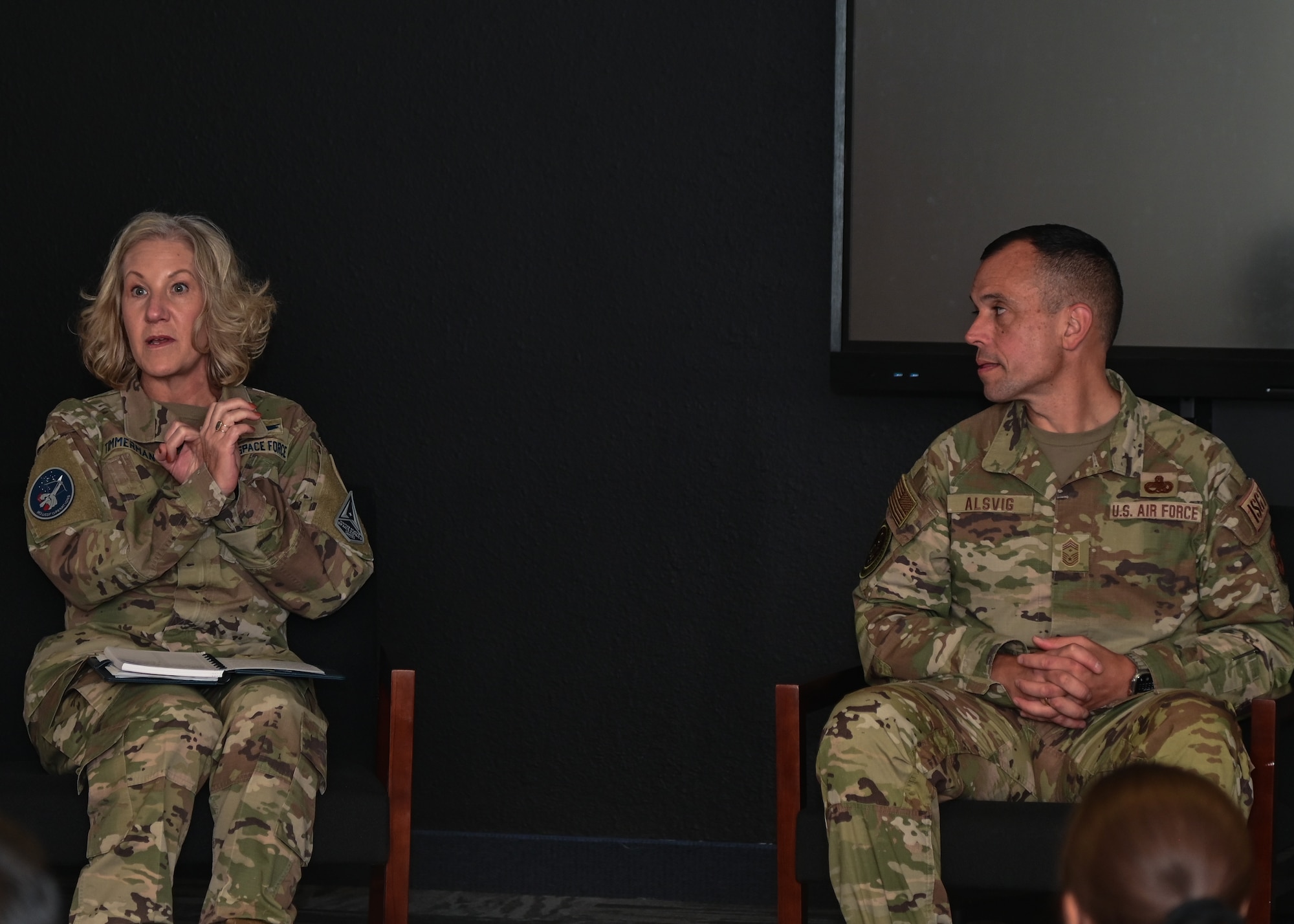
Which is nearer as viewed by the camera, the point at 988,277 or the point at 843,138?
the point at 988,277

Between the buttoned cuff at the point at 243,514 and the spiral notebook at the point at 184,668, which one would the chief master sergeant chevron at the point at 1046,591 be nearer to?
the spiral notebook at the point at 184,668

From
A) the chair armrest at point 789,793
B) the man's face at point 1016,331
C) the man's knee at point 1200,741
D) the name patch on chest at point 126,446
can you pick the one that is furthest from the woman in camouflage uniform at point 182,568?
the man's knee at point 1200,741

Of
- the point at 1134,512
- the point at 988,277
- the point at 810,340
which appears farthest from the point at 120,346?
the point at 1134,512

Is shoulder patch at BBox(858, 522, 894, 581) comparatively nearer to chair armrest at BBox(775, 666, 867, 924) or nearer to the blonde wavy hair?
chair armrest at BBox(775, 666, 867, 924)

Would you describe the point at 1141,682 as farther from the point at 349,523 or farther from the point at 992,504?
the point at 349,523

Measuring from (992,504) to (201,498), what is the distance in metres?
1.46

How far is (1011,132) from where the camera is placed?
10.3 ft

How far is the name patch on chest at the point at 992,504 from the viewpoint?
278cm

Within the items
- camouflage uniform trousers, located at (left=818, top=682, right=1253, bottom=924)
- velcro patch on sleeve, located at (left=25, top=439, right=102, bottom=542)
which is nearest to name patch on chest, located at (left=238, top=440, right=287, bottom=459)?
velcro patch on sleeve, located at (left=25, top=439, right=102, bottom=542)

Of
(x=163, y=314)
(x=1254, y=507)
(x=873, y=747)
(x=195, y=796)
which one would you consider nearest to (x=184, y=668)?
(x=195, y=796)

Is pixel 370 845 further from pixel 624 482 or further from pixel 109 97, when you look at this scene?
pixel 109 97

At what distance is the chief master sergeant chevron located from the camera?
7.97ft

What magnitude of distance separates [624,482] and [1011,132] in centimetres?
115

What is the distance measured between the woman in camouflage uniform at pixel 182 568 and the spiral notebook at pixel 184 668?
0.13 feet
